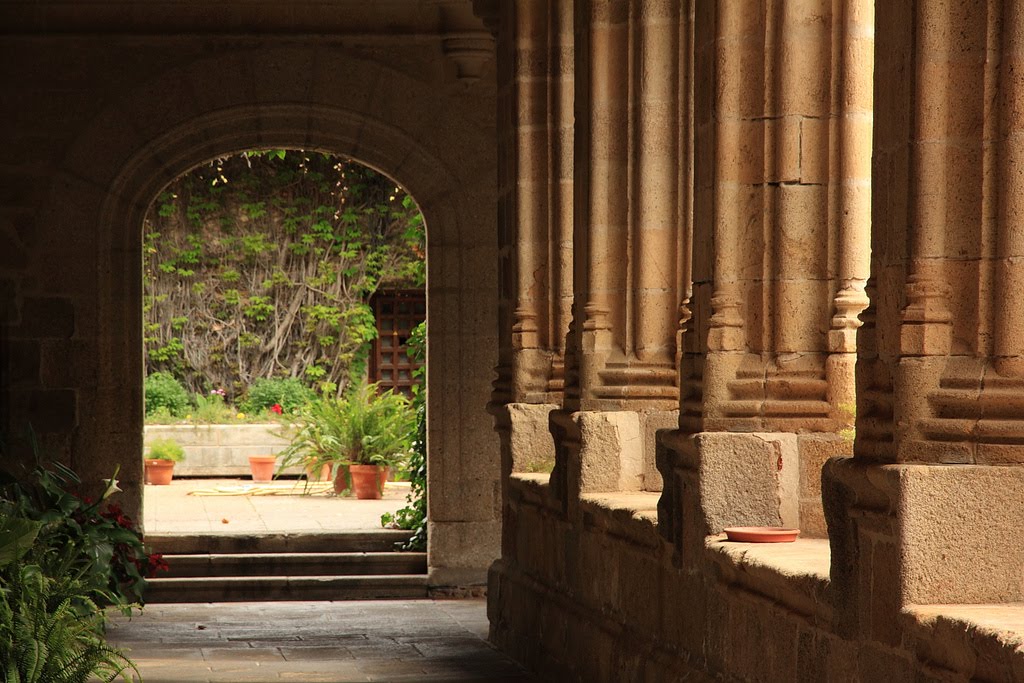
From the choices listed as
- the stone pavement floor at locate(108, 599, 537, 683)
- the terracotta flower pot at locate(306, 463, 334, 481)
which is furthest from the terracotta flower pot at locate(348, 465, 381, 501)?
the stone pavement floor at locate(108, 599, 537, 683)

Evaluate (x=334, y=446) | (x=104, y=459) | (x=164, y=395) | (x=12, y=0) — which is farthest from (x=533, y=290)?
(x=164, y=395)

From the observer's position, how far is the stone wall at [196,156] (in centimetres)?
819

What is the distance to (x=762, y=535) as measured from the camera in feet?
12.0

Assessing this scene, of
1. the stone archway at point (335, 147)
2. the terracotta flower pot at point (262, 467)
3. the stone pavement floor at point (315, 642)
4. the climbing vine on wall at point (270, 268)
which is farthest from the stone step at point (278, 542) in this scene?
the climbing vine on wall at point (270, 268)

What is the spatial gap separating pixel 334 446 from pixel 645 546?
8172 mm

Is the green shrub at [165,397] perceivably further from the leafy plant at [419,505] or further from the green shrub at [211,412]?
the leafy plant at [419,505]

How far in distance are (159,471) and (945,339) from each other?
1173 centimetres

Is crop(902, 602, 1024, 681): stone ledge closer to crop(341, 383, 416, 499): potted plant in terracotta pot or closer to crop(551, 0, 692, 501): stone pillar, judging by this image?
crop(551, 0, 692, 501): stone pillar

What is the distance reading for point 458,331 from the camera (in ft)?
27.9

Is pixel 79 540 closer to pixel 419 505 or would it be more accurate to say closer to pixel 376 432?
pixel 419 505

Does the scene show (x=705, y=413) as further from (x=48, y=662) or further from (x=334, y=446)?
(x=334, y=446)

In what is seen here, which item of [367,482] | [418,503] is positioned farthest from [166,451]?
[418,503]

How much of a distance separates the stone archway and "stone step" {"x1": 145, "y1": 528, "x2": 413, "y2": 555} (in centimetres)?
57

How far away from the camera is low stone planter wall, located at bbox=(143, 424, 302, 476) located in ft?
47.9
